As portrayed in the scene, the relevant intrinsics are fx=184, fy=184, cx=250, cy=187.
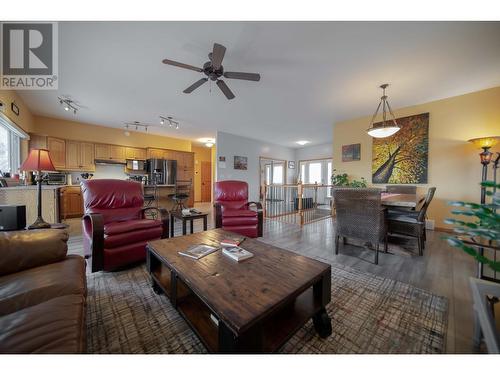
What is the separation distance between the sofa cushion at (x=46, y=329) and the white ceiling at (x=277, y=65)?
2.37 m

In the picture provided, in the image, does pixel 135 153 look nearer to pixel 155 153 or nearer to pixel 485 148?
pixel 155 153

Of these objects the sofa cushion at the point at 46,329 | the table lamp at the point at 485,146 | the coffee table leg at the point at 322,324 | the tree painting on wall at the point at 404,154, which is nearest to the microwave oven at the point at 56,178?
the sofa cushion at the point at 46,329

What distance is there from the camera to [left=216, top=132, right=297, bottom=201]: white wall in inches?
227

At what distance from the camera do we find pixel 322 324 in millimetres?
1148

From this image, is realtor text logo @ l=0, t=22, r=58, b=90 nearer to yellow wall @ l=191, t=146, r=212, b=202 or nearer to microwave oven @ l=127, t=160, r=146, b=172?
microwave oven @ l=127, t=160, r=146, b=172

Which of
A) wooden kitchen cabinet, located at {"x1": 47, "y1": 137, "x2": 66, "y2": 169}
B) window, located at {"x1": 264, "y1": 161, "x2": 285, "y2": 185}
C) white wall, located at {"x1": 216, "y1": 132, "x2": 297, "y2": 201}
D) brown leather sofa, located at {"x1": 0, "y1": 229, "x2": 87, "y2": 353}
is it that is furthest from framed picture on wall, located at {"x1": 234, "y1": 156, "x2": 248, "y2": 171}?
brown leather sofa, located at {"x1": 0, "y1": 229, "x2": 87, "y2": 353}

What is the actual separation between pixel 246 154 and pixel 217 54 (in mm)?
4576

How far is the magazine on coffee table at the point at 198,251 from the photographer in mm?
1371

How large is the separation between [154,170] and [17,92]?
287cm

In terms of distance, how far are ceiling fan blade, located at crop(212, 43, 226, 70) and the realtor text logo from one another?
5.33ft

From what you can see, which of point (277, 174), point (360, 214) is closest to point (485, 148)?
point (360, 214)

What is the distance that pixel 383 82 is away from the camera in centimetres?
284
